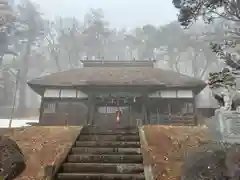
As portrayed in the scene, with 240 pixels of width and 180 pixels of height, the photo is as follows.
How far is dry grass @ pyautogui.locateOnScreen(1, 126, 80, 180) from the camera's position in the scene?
716 cm

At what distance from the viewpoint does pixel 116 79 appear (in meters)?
19.3

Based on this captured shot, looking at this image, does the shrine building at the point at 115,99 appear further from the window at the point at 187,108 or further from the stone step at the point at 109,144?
the stone step at the point at 109,144

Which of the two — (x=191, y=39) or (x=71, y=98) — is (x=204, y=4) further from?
(x=191, y=39)

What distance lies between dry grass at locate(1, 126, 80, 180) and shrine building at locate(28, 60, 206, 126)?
23.8ft

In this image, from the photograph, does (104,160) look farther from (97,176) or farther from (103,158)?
(97,176)

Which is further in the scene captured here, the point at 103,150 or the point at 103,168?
the point at 103,150

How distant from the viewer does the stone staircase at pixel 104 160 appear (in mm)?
6918

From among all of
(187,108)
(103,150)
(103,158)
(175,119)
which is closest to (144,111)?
(175,119)

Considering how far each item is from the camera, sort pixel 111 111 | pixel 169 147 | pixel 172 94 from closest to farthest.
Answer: pixel 169 147 → pixel 172 94 → pixel 111 111

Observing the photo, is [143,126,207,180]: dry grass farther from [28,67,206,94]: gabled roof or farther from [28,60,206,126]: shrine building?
[28,67,206,94]: gabled roof

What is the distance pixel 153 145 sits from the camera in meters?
8.74

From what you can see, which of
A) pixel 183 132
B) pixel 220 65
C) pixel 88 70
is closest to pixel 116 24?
pixel 220 65

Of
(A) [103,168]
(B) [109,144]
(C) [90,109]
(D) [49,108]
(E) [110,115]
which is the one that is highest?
(D) [49,108]

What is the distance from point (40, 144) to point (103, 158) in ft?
8.45
